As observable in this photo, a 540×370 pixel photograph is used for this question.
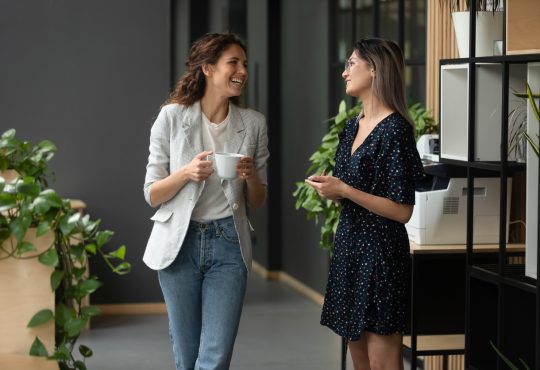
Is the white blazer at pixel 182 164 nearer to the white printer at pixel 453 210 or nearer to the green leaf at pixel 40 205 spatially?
the white printer at pixel 453 210

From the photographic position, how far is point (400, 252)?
3.19 metres

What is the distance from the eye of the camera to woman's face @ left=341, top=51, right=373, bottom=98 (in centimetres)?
319


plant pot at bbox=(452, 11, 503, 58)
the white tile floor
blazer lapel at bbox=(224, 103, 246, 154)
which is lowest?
the white tile floor

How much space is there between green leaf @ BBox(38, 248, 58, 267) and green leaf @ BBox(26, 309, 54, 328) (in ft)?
0.40

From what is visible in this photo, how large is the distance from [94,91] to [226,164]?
414 centimetres

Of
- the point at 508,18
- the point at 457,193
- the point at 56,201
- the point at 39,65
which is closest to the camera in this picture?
the point at 56,201

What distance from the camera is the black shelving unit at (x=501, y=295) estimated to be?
3.03 meters

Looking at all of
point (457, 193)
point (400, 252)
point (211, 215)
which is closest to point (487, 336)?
point (400, 252)

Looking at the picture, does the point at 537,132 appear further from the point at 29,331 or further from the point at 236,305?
the point at 29,331

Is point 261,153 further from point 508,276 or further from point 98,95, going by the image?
point 98,95

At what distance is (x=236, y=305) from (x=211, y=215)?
1.01 ft

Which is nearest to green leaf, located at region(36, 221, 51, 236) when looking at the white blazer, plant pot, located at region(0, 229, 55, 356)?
plant pot, located at region(0, 229, 55, 356)

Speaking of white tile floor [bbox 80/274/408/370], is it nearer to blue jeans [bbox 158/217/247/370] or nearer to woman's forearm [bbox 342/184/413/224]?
blue jeans [bbox 158/217/247/370]

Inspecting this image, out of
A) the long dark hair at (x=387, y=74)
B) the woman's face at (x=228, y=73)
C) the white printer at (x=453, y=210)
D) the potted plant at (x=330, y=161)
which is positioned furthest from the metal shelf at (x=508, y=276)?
the potted plant at (x=330, y=161)
